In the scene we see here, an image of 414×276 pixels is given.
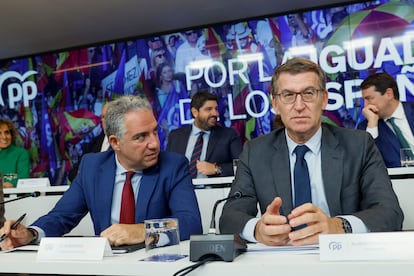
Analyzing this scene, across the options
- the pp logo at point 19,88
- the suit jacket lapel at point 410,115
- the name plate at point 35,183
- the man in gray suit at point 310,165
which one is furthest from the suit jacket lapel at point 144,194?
the pp logo at point 19,88

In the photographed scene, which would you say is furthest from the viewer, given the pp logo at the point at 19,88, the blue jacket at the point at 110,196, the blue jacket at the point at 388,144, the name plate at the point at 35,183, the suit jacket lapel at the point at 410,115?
the pp logo at the point at 19,88

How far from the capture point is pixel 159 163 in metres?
1.91

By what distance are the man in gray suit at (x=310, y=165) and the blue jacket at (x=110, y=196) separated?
0.24m

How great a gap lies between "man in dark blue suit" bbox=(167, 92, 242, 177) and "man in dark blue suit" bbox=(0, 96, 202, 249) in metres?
2.06

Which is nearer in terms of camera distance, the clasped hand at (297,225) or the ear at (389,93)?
the clasped hand at (297,225)

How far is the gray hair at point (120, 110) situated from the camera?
187 cm

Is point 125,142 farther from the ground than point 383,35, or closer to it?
closer to it

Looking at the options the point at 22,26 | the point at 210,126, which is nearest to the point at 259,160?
the point at 210,126

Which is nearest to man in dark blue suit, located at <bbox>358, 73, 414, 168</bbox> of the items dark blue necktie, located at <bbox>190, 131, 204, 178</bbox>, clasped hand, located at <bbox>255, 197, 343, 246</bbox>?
dark blue necktie, located at <bbox>190, 131, 204, 178</bbox>

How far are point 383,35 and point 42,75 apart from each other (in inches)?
171

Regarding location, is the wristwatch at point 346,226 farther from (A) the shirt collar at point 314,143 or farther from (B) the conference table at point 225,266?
(A) the shirt collar at point 314,143

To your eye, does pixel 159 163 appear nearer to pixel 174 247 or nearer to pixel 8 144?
pixel 174 247

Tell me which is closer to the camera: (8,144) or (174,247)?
(174,247)

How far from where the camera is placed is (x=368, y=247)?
3.00 ft
